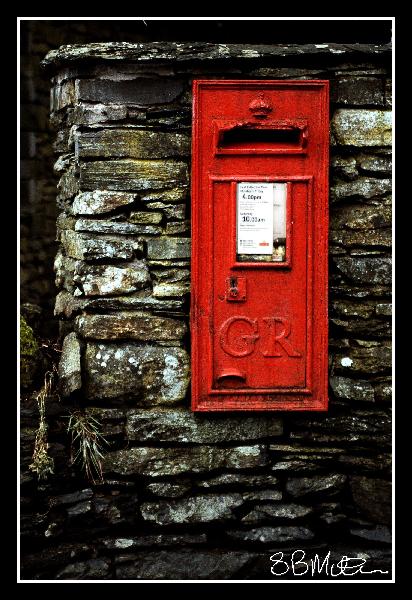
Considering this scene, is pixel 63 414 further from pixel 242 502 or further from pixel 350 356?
pixel 350 356

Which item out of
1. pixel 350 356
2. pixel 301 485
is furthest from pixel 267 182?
pixel 301 485

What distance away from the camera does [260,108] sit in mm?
3771

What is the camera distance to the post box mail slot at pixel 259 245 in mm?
3803

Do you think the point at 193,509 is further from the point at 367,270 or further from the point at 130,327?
the point at 367,270

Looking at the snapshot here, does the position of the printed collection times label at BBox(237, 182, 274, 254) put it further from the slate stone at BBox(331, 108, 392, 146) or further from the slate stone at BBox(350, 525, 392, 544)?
the slate stone at BBox(350, 525, 392, 544)

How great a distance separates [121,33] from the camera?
6766 millimetres

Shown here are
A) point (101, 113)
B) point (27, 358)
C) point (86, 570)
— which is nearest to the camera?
point (86, 570)

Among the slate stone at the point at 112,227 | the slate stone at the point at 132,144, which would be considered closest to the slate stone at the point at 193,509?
the slate stone at the point at 112,227

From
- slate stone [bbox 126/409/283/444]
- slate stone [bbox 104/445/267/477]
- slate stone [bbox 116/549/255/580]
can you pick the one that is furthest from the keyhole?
slate stone [bbox 116/549/255/580]

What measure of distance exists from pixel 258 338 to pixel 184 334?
40 centimetres
